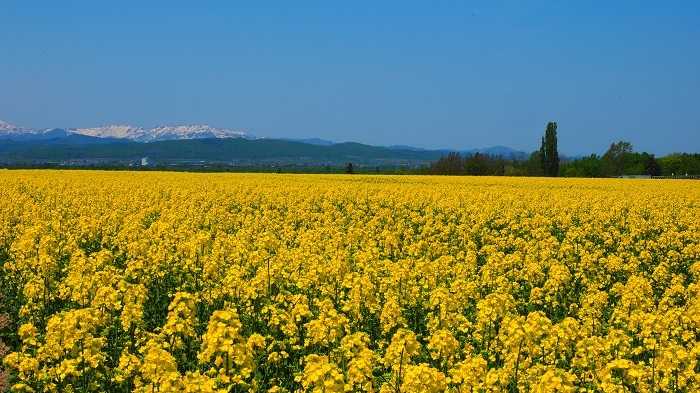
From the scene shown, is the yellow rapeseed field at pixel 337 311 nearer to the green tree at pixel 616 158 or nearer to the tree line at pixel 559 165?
the tree line at pixel 559 165

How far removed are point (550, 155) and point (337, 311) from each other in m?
90.0

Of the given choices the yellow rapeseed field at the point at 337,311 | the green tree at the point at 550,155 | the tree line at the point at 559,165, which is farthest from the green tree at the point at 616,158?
the yellow rapeseed field at the point at 337,311

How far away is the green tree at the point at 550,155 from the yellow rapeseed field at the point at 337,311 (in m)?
74.7

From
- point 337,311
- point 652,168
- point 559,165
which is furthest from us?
point 652,168

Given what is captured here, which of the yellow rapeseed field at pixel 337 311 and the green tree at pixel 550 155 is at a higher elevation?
the green tree at pixel 550 155

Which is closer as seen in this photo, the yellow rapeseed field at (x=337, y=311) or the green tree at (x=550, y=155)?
the yellow rapeseed field at (x=337, y=311)

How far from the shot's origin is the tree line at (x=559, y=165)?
307 feet

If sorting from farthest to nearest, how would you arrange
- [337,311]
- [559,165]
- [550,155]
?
[559,165], [550,155], [337,311]

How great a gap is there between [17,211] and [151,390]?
1654cm

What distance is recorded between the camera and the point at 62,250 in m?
12.5

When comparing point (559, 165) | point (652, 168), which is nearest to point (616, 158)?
point (652, 168)

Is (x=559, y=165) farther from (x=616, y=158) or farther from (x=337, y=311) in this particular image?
(x=337, y=311)

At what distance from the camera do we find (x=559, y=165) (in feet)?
337

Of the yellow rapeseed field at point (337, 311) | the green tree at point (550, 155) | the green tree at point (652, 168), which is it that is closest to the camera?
the yellow rapeseed field at point (337, 311)
